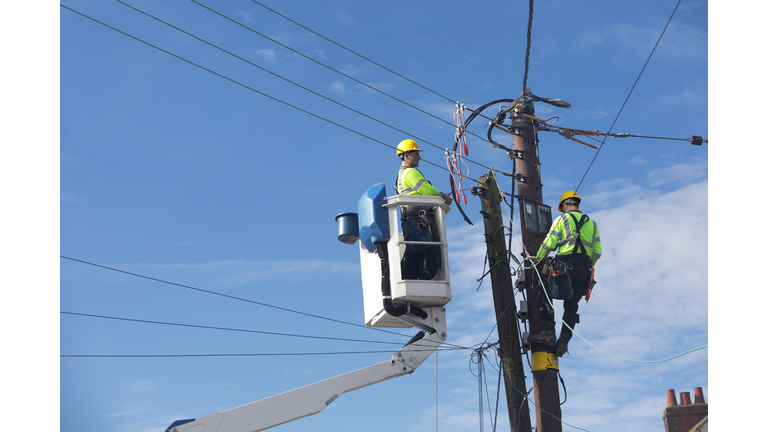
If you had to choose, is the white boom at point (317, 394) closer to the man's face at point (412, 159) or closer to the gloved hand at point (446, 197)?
the gloved hand at point (446, 197)

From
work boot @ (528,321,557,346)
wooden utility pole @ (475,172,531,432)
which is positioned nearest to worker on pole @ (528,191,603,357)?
work boot @ (528,321,557,346)

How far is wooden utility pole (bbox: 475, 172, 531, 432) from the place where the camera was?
9.45 m

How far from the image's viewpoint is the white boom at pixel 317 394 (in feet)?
24.3

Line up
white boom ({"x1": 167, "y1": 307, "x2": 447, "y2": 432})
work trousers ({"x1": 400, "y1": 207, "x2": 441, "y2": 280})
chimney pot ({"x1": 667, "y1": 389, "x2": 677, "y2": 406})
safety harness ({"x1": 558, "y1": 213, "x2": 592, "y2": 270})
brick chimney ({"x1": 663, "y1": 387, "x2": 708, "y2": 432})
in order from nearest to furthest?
white boom ({"x1": 167, "y1": 307, "x2": 447, "y2": 432})
work trousers ({"x1": 400, "y1": 207, "x2": 441, "y2": 280})
safety harness ({"x1": 558, "y1": 213, "x2": 592, "y2": 270})
brick chimney ({"x1": 663, "y1": 387, "x2": 708, "y2": 432})
chimney pot ({"x1": 667, "y1": 389, "x2": 677, "y2": 406})

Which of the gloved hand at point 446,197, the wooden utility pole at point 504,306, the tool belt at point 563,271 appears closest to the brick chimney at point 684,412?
the wooden utility pole at point 504,306

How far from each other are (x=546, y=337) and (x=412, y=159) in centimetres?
307

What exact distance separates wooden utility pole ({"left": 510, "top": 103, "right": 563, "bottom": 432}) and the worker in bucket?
1.78 m

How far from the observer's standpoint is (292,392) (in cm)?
782

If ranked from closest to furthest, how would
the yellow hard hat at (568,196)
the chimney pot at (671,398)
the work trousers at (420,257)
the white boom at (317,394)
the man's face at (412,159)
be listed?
1. the white boom at (317,394)
2. the work trousers at (420,257)
3. the man's face at (412,159)
4. the yellow hard hat at (568,196)
5. the chimney pot at (671,398)

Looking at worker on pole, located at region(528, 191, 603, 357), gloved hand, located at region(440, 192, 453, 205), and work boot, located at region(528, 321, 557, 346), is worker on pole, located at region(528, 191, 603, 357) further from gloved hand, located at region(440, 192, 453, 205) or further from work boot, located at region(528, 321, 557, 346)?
gloved hand, located at region(440, 192, 453, 205)

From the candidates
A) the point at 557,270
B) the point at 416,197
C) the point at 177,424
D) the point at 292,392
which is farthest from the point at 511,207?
the point at 177,424

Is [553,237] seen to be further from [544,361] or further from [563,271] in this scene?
[544,361]

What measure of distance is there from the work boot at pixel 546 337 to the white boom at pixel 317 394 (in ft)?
5.04

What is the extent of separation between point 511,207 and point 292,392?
4435mm
